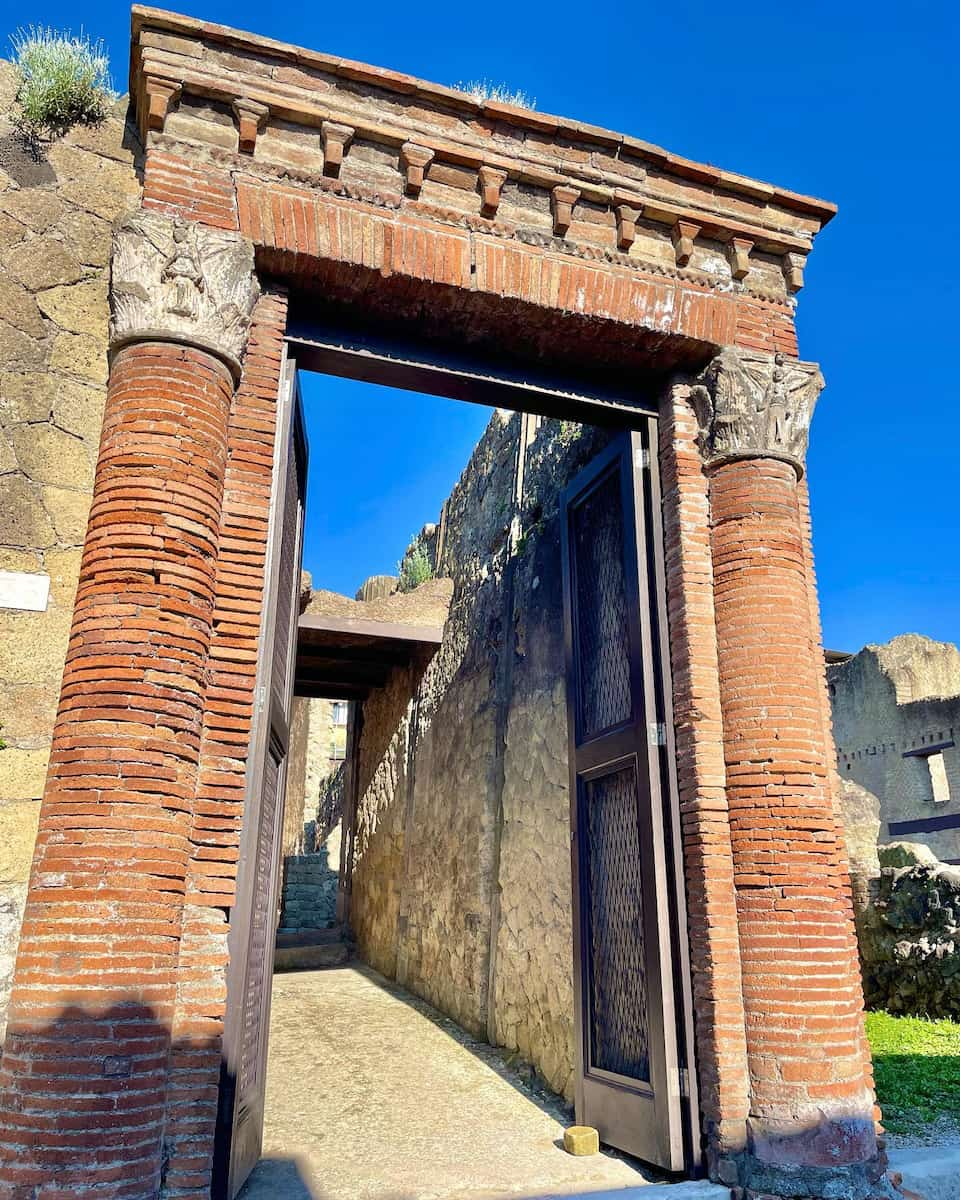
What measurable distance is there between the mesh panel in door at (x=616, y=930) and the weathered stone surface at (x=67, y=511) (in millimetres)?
2844

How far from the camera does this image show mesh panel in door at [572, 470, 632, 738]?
16.4 feet

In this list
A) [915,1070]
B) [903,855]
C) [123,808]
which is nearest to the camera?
[123,808]

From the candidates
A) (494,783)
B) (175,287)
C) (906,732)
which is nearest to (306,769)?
(906,732)

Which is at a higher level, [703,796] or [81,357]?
[81,357]

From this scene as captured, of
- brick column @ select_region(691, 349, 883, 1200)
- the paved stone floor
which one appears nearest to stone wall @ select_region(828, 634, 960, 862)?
the paved stone floor

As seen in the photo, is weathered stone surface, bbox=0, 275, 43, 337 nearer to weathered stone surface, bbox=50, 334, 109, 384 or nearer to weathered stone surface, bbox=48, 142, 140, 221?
weathered stone surface, bbox=50, 334, 109, 384

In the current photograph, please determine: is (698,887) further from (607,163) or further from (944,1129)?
(607,163)

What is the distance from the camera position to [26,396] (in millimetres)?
3799

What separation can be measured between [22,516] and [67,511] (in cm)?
17

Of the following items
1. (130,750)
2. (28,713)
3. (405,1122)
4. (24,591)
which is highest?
(24,591)

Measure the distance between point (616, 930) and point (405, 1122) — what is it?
1498 mm

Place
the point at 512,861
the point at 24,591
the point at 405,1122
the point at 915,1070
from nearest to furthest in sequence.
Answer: the point at 24,591, the point at 405,1122, the point at 915,1070, the point at 512,861

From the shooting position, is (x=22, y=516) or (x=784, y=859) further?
(x=784, y=859)

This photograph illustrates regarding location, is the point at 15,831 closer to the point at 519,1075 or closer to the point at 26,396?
the point at 26,396
